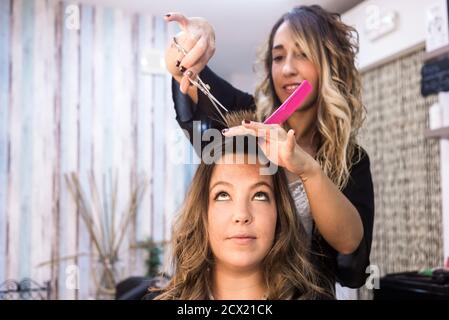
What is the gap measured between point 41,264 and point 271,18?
2.18 feet

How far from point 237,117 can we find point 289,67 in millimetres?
92

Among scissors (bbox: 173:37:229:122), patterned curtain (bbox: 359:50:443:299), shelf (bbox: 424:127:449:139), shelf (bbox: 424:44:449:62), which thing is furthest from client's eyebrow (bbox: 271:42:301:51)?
shelf (bbox: 424:127:449:139)

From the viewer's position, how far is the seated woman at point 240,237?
544 millimetres

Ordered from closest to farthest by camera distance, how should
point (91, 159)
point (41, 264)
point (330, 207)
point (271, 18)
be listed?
point (330, 207) < point (271, 18) < point (41, 264) < point (91, 159)

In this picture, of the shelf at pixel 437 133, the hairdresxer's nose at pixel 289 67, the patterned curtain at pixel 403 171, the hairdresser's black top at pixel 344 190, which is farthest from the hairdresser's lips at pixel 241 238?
the shelf at pixel 437 133

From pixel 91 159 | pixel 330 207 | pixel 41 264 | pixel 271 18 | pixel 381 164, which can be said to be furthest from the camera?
pixel 91 159

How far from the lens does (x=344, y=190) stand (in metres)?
0.58

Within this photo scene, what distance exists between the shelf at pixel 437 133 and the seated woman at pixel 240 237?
89 centimetres

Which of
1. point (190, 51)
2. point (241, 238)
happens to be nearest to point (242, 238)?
point (241, 238)

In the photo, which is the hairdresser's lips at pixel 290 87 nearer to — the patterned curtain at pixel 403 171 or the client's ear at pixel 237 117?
the client's ear at pixel 237 117

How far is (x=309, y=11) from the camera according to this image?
587 mm
